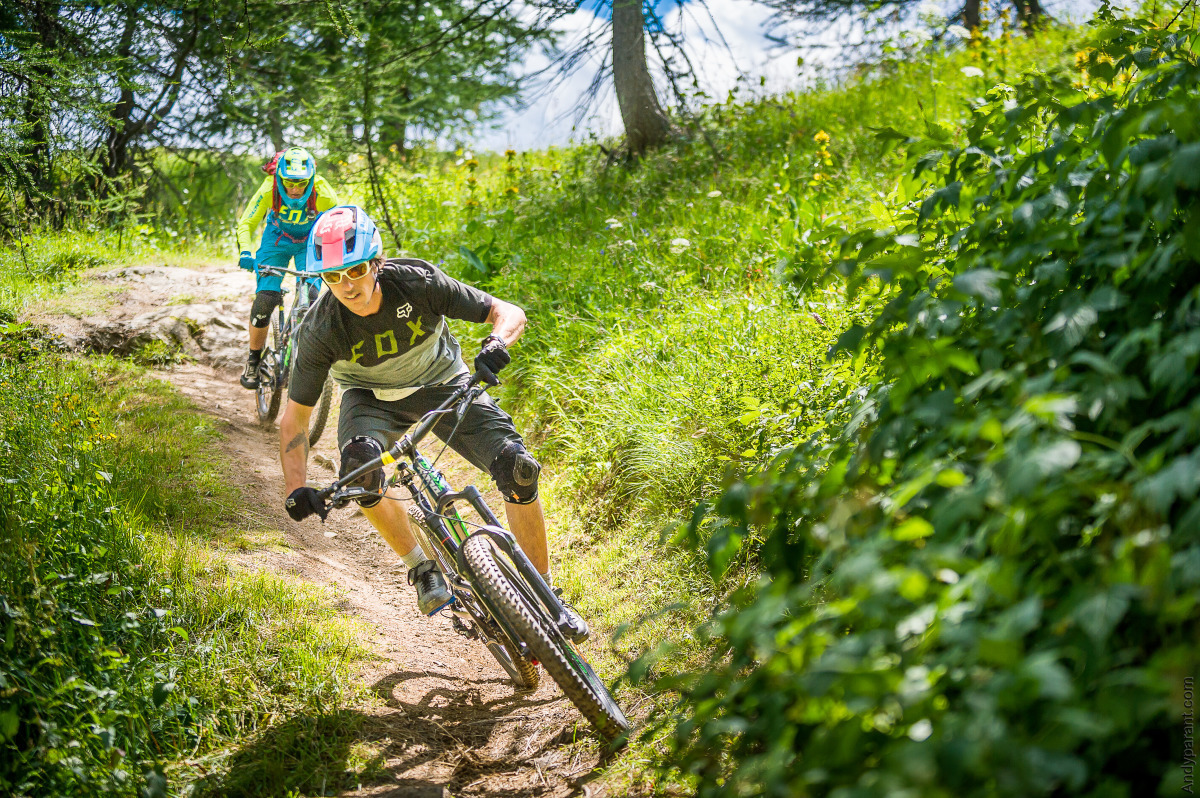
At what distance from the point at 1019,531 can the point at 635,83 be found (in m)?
9.13

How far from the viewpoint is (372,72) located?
8953 mm

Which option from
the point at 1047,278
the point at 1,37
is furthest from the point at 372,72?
the point at 1047,278

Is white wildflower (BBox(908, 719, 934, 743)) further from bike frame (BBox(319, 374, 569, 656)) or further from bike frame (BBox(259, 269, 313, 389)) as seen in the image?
bike frame (BBox(259, 269, 313, 389))

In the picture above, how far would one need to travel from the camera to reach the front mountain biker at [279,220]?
6371mm

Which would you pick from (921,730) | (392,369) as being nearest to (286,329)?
(392,369)

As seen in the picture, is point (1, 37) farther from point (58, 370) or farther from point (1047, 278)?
point (1047, 278)

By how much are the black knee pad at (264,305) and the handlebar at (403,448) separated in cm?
393

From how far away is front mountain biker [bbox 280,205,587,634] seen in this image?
3.47 metres

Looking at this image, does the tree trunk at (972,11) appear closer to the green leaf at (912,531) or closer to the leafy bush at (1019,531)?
the leafy bush at (1019,531)

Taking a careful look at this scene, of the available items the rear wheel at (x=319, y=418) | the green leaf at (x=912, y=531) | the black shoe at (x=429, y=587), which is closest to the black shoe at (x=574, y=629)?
the black shoe at (x=429, y=587)

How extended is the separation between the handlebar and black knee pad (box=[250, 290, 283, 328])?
155 inches

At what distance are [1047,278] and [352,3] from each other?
8.31 meters

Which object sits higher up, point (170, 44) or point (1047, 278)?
point (170, 44)

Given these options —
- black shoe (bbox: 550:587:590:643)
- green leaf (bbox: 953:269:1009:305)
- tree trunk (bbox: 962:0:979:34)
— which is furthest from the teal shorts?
tree trunk (bbox: 962:0:979:34)
